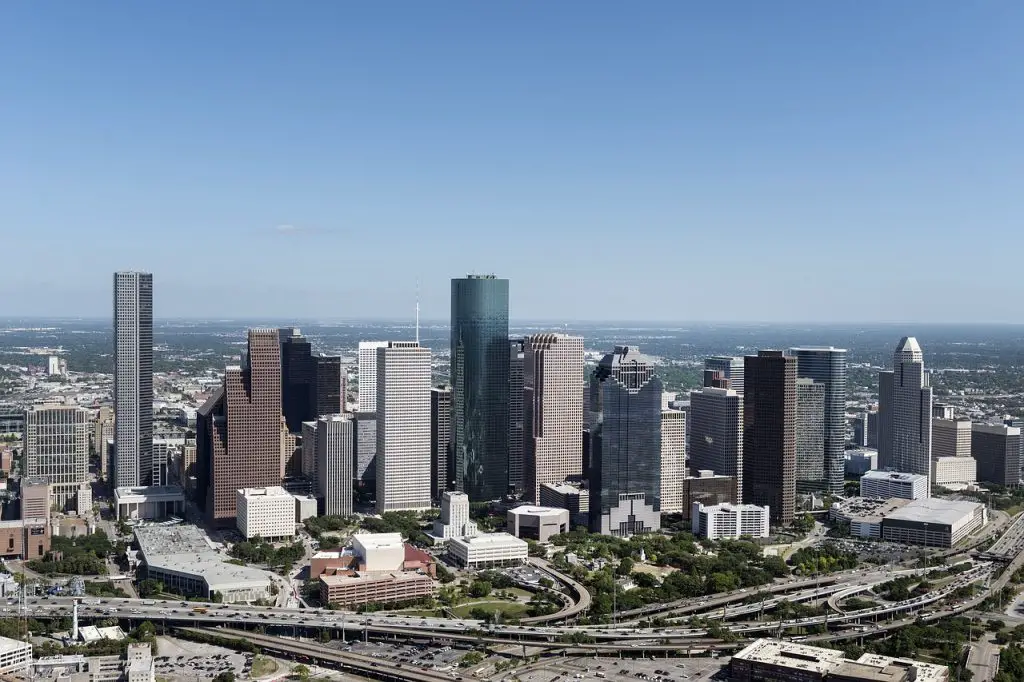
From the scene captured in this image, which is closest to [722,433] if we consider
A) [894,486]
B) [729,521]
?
[729,521]

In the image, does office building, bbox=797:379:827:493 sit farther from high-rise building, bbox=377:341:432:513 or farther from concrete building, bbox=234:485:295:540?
concrete building, bbox=234:485:295:540

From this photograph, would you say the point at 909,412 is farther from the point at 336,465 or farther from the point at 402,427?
the point at 336,465

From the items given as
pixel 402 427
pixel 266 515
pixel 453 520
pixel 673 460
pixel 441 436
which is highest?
pixel 402 427

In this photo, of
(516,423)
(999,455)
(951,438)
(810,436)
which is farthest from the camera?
(951,438)

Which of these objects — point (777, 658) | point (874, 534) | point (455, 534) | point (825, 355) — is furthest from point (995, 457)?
point (777, 658)

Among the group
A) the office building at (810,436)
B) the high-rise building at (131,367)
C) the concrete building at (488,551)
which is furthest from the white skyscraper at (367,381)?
the office building at (810,436)

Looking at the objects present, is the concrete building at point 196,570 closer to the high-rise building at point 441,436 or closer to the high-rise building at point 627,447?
the high-rise building at point 441,436

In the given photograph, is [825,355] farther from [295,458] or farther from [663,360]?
[663,360]
